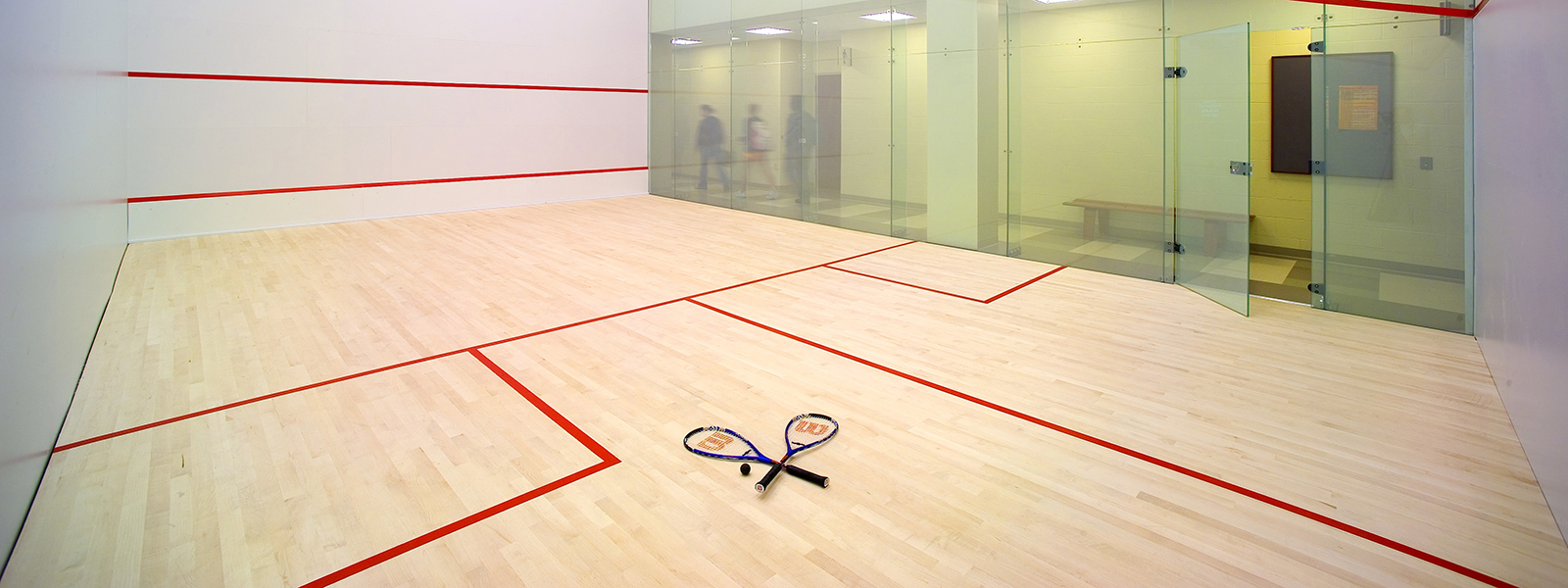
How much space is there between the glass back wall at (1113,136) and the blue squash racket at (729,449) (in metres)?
2.98

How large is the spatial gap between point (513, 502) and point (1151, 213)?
4.21m

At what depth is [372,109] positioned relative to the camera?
7176 millimetres

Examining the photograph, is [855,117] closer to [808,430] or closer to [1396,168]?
[1396,168]

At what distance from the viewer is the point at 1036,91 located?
5.20 metres

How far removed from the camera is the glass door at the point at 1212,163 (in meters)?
4.04

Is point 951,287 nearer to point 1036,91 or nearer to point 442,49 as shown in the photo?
point 1036,91

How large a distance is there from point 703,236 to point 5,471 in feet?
15.9

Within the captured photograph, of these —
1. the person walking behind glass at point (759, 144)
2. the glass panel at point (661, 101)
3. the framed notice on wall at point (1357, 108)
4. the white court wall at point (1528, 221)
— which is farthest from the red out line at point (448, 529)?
the glass panel at point (661, 101)

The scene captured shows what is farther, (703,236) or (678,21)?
(678,21)

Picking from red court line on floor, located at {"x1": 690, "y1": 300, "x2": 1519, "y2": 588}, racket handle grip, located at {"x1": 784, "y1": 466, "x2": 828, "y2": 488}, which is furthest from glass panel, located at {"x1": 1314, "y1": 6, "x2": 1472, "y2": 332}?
racket handle grip, located at {"x1": 784, "y1": 466, "x2": 828, "y2": 488}

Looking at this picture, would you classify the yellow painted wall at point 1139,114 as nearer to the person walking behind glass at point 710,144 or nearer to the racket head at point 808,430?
the person walking behind glass at point 710,144

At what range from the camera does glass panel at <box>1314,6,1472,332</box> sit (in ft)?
11.6

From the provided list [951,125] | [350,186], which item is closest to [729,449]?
[951,125]

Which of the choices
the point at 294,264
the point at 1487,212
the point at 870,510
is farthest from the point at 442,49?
the point at 1487,212
